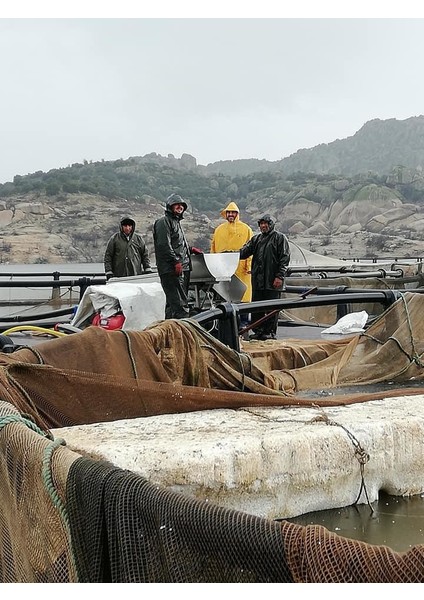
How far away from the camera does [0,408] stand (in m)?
2.67

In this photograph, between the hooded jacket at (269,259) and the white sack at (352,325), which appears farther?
the hooded jacket at (269,259)

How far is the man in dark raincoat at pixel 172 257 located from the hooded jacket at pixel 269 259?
1223 millimetres

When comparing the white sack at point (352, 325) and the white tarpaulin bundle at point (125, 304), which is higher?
the white tarpaulin bundle at point (125, 304)

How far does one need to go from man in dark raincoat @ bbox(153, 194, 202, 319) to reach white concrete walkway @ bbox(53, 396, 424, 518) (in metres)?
4.98

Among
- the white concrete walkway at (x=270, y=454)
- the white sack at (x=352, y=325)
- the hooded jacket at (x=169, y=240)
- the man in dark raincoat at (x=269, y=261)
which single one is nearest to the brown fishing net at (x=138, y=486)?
the white concrete walkway at (x=270, y=454)

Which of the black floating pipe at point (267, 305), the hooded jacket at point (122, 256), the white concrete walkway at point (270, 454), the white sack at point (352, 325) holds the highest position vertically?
the hooded jacket at point (122, 256)

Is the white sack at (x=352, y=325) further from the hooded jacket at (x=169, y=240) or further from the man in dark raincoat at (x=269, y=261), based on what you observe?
the hooded jacket at (x=169, y=240)

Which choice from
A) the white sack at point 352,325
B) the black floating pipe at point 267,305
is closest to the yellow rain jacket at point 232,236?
the white sack at point 352,325

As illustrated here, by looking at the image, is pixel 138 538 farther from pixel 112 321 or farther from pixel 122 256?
pixel 122 256

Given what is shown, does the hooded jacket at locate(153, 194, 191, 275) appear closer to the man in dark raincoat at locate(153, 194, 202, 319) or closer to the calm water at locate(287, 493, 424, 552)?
the man in dark raincoat at locate(153, 194, 202, 319)

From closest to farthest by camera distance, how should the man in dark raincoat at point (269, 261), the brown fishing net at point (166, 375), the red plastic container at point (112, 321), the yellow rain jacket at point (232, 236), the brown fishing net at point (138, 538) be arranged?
the brown fishing net at point (138, 538) < the brown fishing net at point (166, 375) < the red plastic container at point (112, 321) < the man in dark raincoat at point (269, 261) < the yellow rain jacket at point (232, 236)

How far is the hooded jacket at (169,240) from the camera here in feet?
28.8

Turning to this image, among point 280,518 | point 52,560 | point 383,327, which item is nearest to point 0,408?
point 52,560

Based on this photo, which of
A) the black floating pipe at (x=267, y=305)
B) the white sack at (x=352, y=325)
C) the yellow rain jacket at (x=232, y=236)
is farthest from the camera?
the yellow rain jacket at (x=232, y=236)
